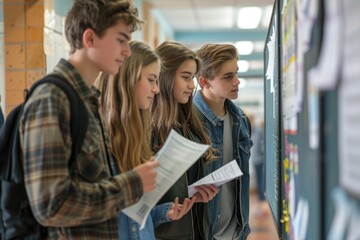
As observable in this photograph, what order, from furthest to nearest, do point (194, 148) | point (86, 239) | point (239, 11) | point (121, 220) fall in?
→ point (239, 11)
point (121, 220)
point (194, 148)
point (86, 239)

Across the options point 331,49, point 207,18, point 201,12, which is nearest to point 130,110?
point 331,49

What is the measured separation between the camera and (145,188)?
1343 mm

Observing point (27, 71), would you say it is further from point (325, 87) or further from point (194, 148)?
point (325, 87)

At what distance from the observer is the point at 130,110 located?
172 centimetres

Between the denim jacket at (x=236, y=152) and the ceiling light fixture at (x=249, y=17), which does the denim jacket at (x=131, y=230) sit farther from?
the ceiling light fixture at (x=249, y=17)

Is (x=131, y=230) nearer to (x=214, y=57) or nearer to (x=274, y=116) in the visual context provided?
(x=274, y=116)

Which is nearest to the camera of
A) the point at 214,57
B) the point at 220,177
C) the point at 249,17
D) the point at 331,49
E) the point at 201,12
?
the point at 331,49

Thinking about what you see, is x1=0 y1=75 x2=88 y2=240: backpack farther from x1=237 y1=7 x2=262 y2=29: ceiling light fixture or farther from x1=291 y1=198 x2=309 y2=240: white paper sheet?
x1=237 y1=7 x2=262 y2=29: ceiling light fixture

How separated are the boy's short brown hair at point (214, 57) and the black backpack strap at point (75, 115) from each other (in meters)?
1.21

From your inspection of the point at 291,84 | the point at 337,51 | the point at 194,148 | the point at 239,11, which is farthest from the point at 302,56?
the point at 239,11

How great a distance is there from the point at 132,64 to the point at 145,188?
577mm

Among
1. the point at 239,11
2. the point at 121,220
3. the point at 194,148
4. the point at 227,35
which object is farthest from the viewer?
the point at 227,35

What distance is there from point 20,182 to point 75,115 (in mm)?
210

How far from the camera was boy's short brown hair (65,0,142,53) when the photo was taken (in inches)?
52.9
